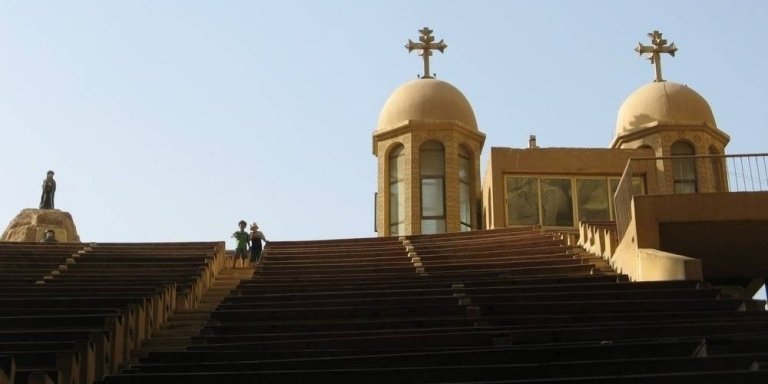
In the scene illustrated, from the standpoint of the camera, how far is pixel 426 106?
28.5m

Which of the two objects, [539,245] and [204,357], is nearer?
[204,357]

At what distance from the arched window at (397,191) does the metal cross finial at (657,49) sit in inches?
300

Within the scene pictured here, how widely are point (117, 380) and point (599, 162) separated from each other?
19.1 metres

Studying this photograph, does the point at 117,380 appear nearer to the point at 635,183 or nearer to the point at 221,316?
the point at 221,316

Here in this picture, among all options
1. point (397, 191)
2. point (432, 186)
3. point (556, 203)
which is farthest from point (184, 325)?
point (397, 191)

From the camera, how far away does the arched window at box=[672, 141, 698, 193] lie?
87.0 feet

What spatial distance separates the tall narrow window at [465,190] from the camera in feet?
90.7

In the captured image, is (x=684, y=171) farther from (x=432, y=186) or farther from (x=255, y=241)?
(x=255, y=241)

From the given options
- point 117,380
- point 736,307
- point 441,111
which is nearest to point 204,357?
point 117,380

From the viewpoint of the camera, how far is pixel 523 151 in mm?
25906

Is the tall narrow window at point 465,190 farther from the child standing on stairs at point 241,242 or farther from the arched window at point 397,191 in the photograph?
the child standing on stairs at point 241,242

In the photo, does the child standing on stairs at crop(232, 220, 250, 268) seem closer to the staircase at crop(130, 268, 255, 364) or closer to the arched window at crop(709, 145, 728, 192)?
the staircase at crop(130, 268, 255, 364)

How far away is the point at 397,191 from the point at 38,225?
887 cm

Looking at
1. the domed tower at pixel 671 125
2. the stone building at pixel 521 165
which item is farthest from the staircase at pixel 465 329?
the domed tower at pixel 671 125
